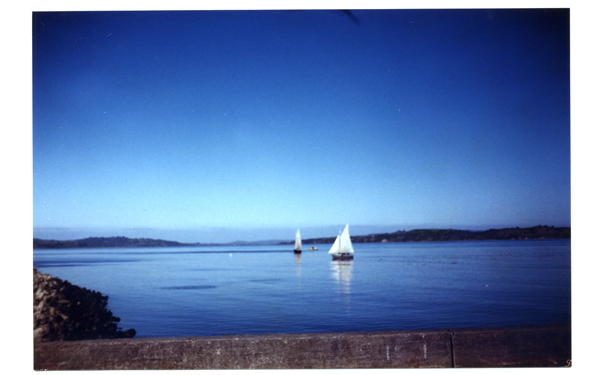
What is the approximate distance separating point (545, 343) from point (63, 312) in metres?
8.09

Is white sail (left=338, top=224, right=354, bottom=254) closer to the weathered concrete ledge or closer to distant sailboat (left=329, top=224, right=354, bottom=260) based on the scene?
distant sailboat (left=329, top=224, right=354, bottom=260)

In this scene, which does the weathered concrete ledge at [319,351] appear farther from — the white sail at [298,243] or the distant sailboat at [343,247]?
the white sail at [298,243]

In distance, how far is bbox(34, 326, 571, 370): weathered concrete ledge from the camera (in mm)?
4055

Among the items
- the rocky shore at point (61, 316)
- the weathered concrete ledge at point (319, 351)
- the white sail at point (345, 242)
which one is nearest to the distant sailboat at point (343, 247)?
the white sail at point (345, 242)

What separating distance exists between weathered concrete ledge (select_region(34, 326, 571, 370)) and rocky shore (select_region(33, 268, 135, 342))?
3.79 meters

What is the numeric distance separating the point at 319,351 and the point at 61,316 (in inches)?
246

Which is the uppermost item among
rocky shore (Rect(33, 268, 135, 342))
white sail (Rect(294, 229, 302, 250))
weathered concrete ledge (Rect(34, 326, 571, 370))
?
weathered concrete ledge (Rect(34, 326, 571, 370))

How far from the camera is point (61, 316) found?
26.5ft

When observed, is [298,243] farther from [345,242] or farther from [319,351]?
[319,351]

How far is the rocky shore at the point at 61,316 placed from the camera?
768 centimetres

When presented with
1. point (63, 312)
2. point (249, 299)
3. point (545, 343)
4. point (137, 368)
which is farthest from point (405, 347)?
point (249, 299)

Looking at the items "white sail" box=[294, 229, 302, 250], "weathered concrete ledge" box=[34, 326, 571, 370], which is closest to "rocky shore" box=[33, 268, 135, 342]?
"weathered concrete ledge" box=[34, 326, 571, 370]

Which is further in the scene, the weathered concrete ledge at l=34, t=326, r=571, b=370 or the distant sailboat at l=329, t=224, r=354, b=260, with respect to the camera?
the distant sailboat at l=329, t=224, r=354, b=260

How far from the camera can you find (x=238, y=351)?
4.08 m
